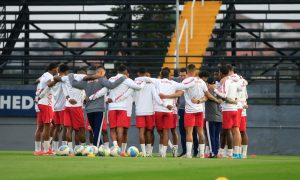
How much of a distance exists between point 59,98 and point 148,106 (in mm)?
2383

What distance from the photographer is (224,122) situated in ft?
82.0

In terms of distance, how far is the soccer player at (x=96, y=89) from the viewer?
81.8 feet

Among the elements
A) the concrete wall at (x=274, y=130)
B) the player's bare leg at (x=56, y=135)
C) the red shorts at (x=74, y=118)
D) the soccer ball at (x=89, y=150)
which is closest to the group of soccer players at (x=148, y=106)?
the red shorts at (x=74, y=118)

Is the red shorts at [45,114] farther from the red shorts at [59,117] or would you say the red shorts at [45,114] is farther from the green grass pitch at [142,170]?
the green grass pitch at [142,170]

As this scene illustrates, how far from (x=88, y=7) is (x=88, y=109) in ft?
52.6

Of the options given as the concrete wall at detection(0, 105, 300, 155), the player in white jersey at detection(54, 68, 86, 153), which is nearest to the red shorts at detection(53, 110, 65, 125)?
the player in white jersey at detection(54, 68, 86, 153)

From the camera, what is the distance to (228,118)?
24922 millimetres

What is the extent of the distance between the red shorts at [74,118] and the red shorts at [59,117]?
736 mm

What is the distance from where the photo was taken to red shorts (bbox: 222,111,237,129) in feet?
81.8

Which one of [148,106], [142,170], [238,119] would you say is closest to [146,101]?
[148,106]

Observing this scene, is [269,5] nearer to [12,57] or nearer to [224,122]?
[12,57]

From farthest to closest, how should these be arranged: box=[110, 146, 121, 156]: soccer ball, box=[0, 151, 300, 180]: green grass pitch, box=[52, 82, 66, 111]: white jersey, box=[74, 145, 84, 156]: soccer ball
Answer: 1. box=[52, 82, 66, 111]: white jersey
2. box=[110, 146, 121, 156]: soccer ball
3. box=[74, 145, 84, 156]: soccer ball
4. box=[0, 151, 300, 180]: green grass pitch

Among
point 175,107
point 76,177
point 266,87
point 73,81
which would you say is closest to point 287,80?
point 266,87

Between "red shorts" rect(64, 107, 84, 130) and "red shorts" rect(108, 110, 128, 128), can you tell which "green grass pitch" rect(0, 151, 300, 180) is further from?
"red shorts" rect(64, 107, 84, 130)
